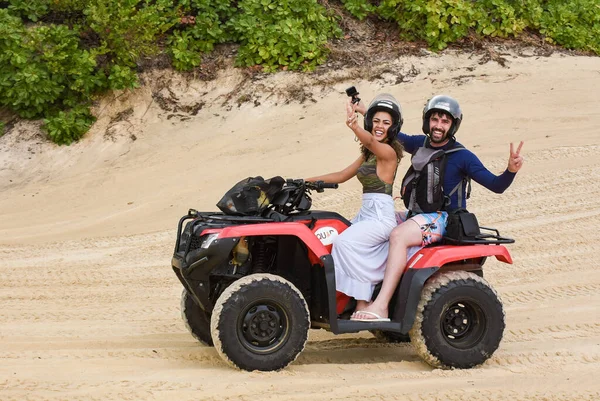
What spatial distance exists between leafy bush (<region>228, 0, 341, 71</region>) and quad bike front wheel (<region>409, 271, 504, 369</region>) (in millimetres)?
8839

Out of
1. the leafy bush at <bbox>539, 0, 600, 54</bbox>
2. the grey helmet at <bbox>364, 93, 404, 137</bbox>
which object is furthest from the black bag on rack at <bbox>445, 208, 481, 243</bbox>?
the leafy bush at <bbox>539, 0, 600, 54</bbox>

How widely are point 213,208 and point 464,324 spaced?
5863mm

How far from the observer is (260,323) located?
6.29 meters

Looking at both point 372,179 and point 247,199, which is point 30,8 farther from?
point 372,179

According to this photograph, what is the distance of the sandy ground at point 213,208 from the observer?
20.0 ft

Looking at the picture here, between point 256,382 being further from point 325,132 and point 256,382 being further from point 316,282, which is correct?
point 325,132

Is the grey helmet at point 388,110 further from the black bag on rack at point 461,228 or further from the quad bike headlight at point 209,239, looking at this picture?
the quad bike headlight at point 209,239

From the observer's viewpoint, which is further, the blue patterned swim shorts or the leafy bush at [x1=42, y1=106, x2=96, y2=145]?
the leafy bush at [x1=42, y1=106, x2=96, y2=145]

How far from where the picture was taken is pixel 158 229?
38.7 feet

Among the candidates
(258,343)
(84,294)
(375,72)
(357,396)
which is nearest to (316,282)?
(258,343)

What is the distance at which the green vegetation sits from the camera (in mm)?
14047

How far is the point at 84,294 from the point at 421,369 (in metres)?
4.06

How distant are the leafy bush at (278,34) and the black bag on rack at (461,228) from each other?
28.2ft

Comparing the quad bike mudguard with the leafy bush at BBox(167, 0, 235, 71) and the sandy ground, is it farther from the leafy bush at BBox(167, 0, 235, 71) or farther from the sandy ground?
the leafy bush at BBox(167, 0, 235, 71)
